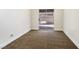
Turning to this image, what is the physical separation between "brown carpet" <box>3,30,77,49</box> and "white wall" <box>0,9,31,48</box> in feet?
0.52

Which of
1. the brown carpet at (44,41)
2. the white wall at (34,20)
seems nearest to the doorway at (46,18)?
the white wall at (34,20)

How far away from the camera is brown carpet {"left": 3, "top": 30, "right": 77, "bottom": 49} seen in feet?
6.75

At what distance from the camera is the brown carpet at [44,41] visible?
6.75 ft

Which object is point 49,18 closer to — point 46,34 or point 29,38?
point 46,34

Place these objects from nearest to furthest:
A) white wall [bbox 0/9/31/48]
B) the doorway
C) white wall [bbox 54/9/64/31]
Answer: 1. the doorway
2. white wall [bbox 54/9/64/31]
3. white wall [bbox 0/9/31/48]

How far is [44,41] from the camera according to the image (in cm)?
215

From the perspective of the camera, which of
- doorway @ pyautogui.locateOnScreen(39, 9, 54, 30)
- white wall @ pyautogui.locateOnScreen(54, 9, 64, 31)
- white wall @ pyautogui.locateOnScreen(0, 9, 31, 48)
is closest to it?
doorway @ pyautogui.locateOnScreen(39, 9, 54, 30)

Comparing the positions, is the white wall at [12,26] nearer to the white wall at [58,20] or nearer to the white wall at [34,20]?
the white wall at [34,20]

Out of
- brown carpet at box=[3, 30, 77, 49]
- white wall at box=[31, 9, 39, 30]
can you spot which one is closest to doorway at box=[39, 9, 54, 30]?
white wall at box=[31, 9, 39, 30]

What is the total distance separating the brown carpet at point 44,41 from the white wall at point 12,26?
160mm

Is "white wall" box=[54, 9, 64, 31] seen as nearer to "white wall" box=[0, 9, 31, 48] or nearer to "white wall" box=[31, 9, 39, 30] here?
"white wall" box=[31, 9, 39, 30]

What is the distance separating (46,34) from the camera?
2201mm

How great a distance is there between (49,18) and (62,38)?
50 centimetres

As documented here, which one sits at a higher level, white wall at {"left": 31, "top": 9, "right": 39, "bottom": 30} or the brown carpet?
white wall at {"left": 31, "top": 9, "right": 39, "bottom": 30}
